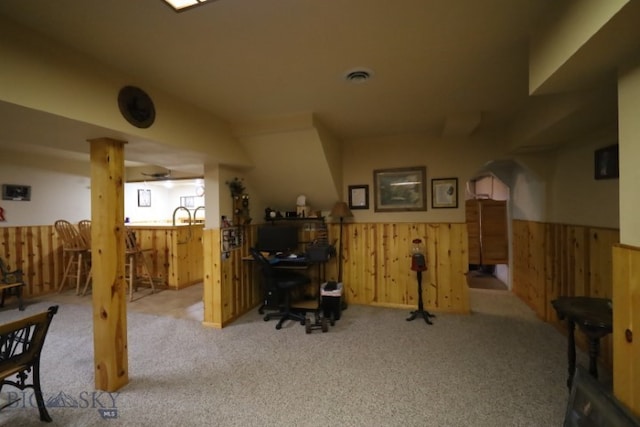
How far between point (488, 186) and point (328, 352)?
18.0 ft

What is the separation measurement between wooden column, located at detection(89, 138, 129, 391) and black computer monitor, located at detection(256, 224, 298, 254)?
1911 mm

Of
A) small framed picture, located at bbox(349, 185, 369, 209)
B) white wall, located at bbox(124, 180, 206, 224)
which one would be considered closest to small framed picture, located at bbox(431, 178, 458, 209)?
small framed picture, located at bbox(349, 185, 369, 209)

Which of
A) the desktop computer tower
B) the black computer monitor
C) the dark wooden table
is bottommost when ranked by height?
the desktop computer tower

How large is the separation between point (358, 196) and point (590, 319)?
9.15 ft

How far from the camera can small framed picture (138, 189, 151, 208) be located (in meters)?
7.00

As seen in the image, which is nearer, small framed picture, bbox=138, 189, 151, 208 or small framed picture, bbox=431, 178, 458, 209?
small framed picture, bbox=431, 178, 458, 209

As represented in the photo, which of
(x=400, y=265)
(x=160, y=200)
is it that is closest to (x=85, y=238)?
(x=160, y=200)

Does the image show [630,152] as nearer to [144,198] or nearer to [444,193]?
[444,193]

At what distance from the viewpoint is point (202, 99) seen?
2.47 m

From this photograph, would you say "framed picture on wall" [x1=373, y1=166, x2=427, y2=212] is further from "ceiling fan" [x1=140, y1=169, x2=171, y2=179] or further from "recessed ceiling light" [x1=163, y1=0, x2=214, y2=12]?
"ceiling fan" [x1=140, y1=169, x2=171, y2=179]

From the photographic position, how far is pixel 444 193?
3.71 m

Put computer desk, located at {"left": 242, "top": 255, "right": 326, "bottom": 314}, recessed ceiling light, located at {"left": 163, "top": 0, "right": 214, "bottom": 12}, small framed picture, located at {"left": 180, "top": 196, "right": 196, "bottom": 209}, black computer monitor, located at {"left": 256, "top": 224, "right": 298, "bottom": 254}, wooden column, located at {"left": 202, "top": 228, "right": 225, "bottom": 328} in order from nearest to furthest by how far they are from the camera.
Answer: recessed ceiling light, located at {"left": 163, "top": 0, "right": 214, "bottom": 12}
wooden column, located at {"left": 202, "top": 228, "right": 225, "bottom": 328}
computer desk, located at {"left": 242, "top": 255, "right": 326, "bottom": 314}
black computer monitor, located at {"left": 256, "top": 224, "right": 298, "bottom": 254}
small framed picture, located at {"left": 180, "top": 196, "right": 196, "bottom": 209}

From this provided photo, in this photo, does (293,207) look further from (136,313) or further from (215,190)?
(136,313)

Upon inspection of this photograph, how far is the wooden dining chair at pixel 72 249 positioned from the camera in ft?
15.3
